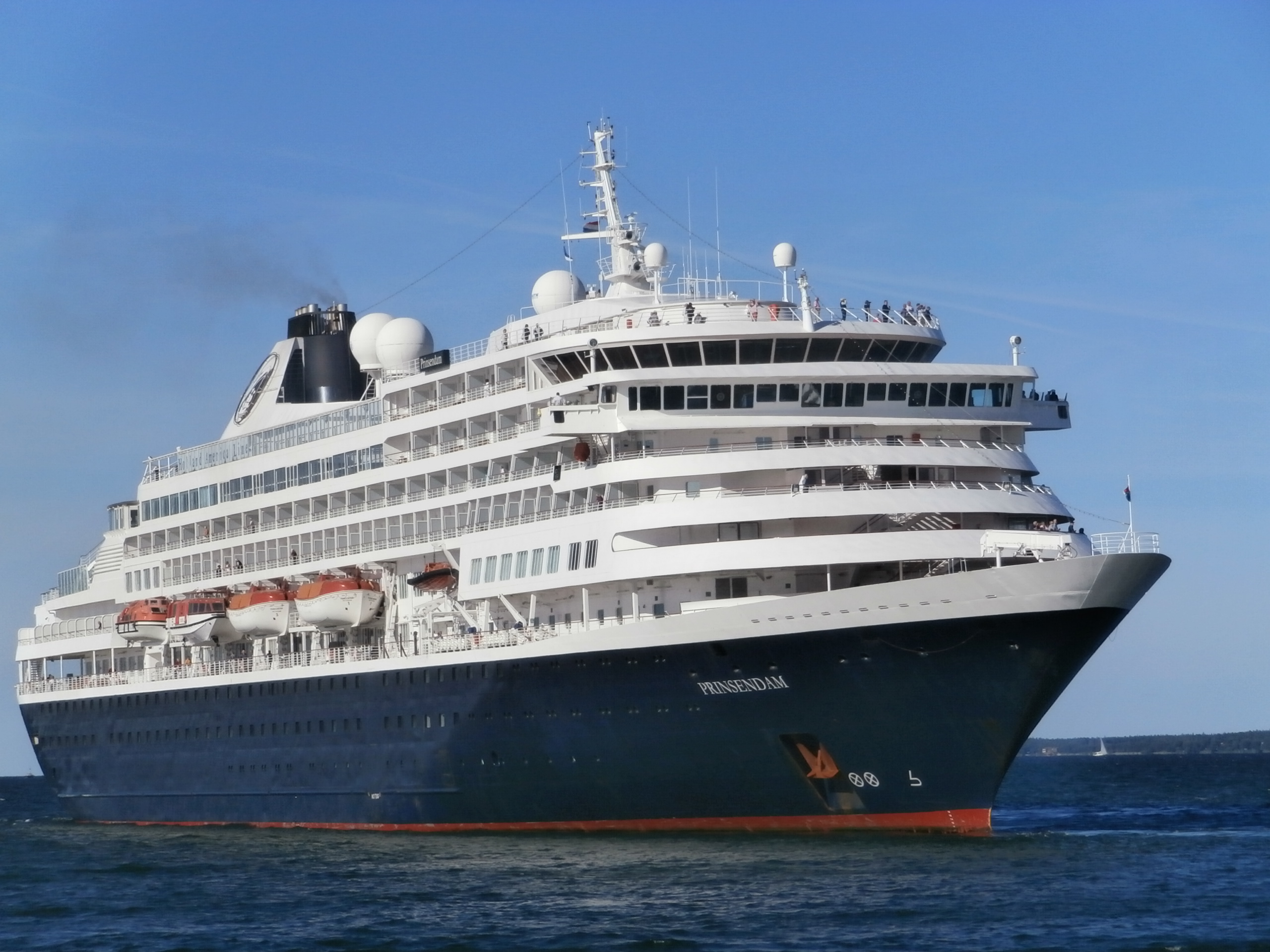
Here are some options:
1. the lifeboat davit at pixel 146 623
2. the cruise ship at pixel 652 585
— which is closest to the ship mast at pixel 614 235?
the cruise ship at pixel 652 585

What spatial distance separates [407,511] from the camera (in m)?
47.3

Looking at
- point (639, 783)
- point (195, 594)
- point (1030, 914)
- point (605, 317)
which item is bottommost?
point (1030, 914)

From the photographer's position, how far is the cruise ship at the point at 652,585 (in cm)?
3612

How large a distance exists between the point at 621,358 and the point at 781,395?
3729mm

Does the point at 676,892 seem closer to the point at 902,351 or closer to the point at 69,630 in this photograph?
the point at 902,351

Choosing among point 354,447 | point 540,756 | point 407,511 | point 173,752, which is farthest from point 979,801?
point 173,752

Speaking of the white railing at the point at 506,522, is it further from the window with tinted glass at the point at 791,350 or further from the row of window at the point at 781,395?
the window with tinted glass at the point at 791,350

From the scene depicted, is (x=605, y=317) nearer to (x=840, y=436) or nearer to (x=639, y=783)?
(x=840, y=436)

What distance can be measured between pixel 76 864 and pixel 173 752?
787 cm

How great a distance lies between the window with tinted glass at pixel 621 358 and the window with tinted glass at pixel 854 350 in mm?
4493

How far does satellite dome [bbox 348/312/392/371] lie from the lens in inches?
2090

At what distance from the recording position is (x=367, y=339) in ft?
175

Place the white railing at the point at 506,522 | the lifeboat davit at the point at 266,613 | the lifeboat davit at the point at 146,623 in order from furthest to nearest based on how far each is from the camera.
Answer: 1. the lifeboat davit at the point at 146,623
2. the lifeboat davit at the point at 266,613
3. the white railing at the point at 506,522

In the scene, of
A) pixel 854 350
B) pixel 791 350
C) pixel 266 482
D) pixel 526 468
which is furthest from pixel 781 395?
pixel 266 482
